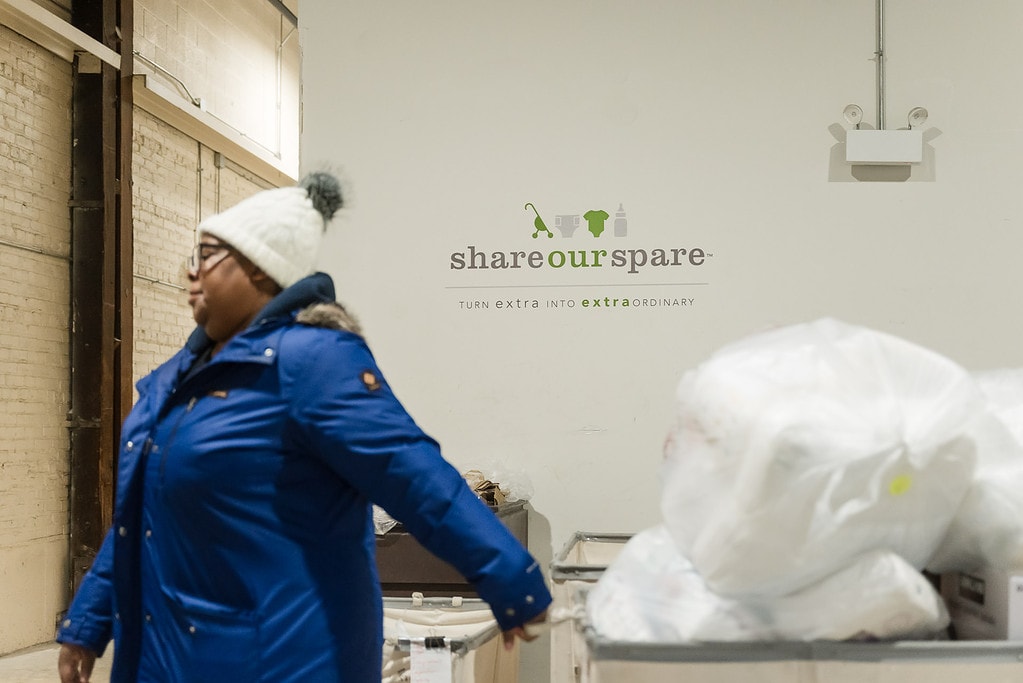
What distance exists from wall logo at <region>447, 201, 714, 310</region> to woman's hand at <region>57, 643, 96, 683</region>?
88.0 inches

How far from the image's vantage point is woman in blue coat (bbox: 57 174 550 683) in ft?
5.98

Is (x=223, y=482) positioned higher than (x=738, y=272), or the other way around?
(x=738, y=272)

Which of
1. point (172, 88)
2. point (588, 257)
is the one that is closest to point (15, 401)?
point (172, 88)

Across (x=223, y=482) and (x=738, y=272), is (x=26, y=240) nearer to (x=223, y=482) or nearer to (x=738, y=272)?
(x=738, y=272)

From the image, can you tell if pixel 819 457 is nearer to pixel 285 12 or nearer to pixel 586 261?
pixel 586 261

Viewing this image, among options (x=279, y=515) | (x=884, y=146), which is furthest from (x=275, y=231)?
(x=884, y=146)

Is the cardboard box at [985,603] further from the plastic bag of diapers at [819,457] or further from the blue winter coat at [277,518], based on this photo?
the blue winter coat at [277,518]

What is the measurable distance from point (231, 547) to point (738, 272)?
2631mm

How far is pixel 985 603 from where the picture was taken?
151 cm

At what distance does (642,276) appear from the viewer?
405 cm

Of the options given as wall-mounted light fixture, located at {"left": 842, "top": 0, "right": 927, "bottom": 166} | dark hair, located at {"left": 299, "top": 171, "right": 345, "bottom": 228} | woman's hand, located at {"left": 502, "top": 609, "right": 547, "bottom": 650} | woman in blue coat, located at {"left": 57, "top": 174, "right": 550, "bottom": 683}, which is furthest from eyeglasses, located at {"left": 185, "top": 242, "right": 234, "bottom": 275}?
wall-mounted light fixture, located at {"left": 842, "top": 0, "right": 927, "bottom": 166}

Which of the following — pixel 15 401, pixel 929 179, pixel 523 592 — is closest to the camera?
pixel 523 592

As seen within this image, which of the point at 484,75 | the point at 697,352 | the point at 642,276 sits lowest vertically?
the point at 697,352

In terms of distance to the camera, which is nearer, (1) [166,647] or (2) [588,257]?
(1) [166,647]
